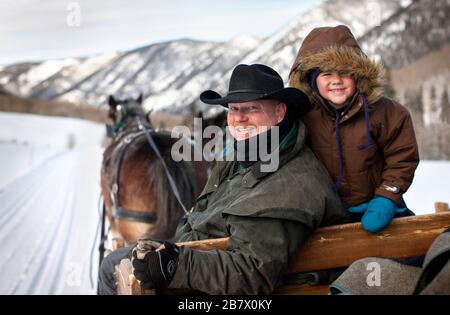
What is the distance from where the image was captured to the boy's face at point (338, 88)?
7.49ft

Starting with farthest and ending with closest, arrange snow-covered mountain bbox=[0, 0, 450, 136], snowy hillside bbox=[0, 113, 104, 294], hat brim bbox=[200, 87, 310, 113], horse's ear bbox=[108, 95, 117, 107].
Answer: snow-covered mountain bbox=[0, 0, 450, 136], horse's ear bbox=[108, 95, 117, 107], snowy hillside bbox=[0, 113, 104, 294], hat brim bbox=[200, 87, 310, 113]

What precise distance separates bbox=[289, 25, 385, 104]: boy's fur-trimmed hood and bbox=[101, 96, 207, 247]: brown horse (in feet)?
5.79

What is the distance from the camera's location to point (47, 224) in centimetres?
802

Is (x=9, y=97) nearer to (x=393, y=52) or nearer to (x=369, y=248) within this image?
(x=393, y=52)

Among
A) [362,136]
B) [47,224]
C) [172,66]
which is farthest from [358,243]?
[172,66]

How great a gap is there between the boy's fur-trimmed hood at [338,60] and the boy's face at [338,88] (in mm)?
34

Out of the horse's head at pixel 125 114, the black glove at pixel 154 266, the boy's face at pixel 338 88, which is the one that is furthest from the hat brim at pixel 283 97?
the horse's head at pixel 125 114

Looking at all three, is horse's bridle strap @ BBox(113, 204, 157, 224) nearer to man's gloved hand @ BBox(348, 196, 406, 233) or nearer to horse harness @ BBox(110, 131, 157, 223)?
horse harness @ BBox(110, 131, 157, 223)

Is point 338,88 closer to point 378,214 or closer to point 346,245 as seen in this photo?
point 378,214

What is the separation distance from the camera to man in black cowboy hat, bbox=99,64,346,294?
1713mm

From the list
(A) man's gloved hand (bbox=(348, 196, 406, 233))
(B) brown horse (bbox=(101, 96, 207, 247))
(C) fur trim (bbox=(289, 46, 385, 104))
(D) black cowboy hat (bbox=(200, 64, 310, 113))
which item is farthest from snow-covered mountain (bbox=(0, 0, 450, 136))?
(B) brown horse (bbox=(101, 96, 207, 247))

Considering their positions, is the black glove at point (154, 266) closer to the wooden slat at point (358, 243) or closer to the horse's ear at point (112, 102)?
the wooden slat at point (358, 243)

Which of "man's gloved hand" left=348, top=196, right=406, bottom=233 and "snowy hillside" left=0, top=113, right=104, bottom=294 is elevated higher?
"man's gloved hand" left=348, top=196, right=406, bottom=233

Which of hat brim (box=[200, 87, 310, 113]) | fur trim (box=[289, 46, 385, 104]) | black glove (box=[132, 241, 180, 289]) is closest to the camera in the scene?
black glove (box=[132, 241, 180, 289])
